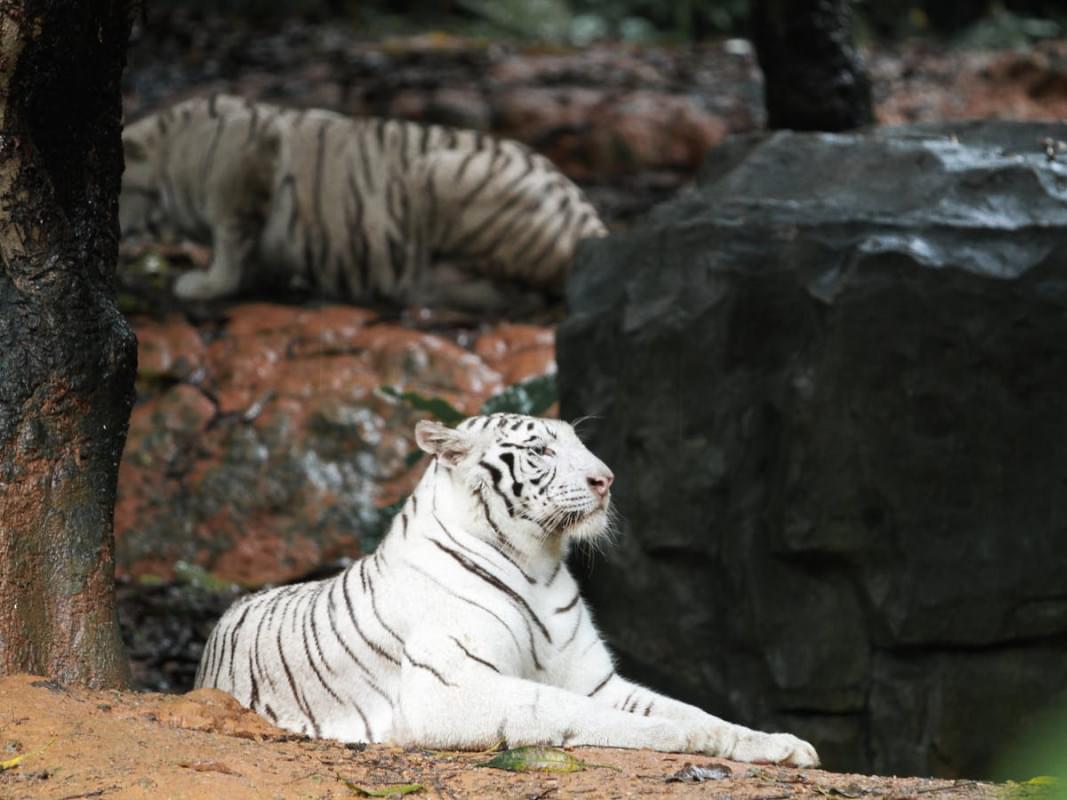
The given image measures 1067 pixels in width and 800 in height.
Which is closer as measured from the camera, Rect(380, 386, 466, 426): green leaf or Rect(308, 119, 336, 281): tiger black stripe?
Rect(380, 386, 466, 426): green leaf

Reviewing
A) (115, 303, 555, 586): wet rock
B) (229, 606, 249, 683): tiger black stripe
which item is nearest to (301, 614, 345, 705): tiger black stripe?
(229, 606, 249, 683): tiger black stripe

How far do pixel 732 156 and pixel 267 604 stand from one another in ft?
9.18

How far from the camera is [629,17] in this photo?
16188 mm

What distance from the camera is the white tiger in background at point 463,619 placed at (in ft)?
12.6

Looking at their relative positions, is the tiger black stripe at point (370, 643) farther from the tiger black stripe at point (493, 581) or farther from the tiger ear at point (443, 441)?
the tiger ear at point (443, 441)

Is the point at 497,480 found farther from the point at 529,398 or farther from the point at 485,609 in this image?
the point at 529,398

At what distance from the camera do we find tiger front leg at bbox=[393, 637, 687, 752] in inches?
146

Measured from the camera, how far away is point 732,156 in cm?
599

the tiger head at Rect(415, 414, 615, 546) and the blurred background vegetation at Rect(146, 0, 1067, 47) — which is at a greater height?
the blurred background vegetation at Rect(146, 0, 1067, 47)

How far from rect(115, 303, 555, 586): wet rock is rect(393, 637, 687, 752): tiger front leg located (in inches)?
117

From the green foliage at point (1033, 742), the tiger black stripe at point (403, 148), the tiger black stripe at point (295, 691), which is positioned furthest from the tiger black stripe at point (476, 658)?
the tiger black stripe at point (403, 148)

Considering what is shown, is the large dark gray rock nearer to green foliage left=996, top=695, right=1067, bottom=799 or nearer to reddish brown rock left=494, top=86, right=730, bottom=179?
green foliage left=996, top=695, right=1067, bottom=799

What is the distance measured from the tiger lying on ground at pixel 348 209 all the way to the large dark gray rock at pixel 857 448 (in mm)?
2685

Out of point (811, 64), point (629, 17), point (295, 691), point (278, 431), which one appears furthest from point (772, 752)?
point (629, 17)
